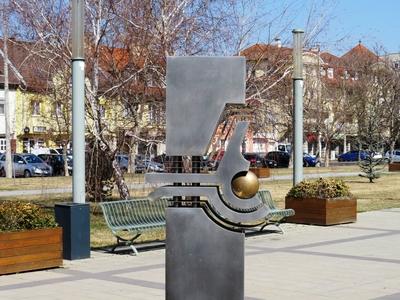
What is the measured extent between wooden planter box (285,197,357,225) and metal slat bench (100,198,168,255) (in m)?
4.25

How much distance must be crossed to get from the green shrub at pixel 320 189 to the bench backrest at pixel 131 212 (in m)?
4.15

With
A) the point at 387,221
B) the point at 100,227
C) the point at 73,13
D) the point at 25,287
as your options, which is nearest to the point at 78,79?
the point at 73,13

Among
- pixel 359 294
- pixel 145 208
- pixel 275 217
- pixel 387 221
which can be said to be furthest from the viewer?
pixel 387 221

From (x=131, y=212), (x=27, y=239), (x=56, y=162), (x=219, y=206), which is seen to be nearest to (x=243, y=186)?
(x=219, y=206)

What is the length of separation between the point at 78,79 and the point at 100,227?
4.71 m

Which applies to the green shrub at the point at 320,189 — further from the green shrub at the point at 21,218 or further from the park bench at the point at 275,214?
the green shrub at the point at 21,218

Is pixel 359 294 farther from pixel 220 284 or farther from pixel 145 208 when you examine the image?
pixel 145 208

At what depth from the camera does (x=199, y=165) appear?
605 centimetres

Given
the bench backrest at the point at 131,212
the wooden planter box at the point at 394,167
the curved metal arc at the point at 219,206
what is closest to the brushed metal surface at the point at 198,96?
the curved metal arc at the point at 219,206

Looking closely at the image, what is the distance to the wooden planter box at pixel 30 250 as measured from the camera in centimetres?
934

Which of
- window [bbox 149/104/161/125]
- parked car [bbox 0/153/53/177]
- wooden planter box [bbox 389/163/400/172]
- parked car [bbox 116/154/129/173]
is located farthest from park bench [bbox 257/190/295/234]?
wooden planter box [bbox 389/163/400/172]

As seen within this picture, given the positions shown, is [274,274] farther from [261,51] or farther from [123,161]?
[123,161]

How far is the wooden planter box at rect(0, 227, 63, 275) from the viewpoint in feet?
30.6

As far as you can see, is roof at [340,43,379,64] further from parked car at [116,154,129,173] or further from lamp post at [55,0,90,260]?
lamp post at [55,0,90,260]
